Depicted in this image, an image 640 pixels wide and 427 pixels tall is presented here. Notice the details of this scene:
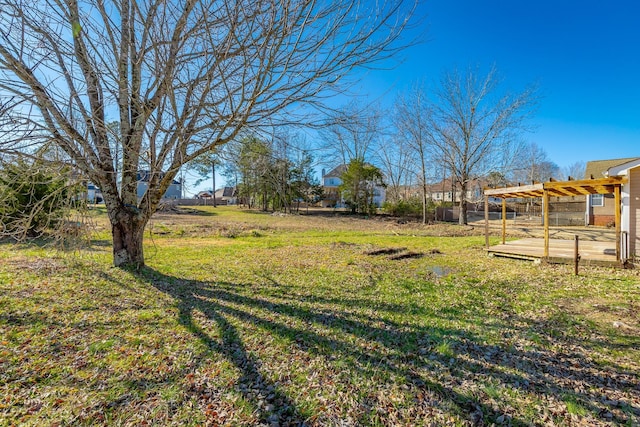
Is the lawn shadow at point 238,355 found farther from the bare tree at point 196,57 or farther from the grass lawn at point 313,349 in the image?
the bare tree at point 196,57

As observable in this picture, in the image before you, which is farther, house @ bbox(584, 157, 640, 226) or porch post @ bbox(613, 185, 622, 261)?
house @ bbox(584, 157, 640, 226)

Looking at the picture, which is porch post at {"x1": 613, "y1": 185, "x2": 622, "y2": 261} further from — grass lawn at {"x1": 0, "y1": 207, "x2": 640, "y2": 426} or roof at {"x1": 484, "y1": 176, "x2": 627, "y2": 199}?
grass lawn at {"x1": 0, "y1": 207, "x2": 640, "y2": 426}

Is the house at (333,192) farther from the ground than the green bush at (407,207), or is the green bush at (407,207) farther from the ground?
the house at (333,192)

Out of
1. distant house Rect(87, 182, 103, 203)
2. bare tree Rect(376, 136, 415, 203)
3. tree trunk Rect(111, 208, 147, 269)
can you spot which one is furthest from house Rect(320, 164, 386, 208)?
tree trunk Rect(111, 208, 147, 269)

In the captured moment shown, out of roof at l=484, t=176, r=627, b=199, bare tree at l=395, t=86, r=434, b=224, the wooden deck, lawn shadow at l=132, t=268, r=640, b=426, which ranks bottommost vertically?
lawn shadow at l=132, t=268, r=640, b=426

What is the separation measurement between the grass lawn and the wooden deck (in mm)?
854

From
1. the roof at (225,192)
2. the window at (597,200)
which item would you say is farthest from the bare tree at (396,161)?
the roof at (225,192)

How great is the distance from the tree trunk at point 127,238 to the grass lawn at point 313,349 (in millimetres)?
291

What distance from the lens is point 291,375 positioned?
2.71m

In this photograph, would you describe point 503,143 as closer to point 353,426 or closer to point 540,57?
point 540,57

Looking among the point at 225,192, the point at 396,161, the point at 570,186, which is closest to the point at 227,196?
the point at 225,192

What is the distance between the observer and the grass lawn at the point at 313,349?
7.44 feet

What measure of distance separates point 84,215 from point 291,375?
15.4ft

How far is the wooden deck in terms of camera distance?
Result: 23.1 ft
